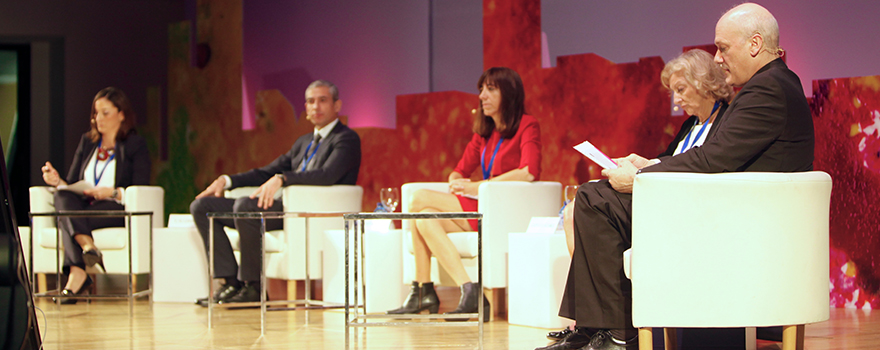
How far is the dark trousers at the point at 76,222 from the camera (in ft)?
14.7

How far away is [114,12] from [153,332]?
4528mm

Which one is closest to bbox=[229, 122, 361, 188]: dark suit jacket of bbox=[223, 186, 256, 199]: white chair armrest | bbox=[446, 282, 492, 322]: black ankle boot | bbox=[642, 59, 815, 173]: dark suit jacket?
bbox=[223, 186, 256, 199]: white chair armrest

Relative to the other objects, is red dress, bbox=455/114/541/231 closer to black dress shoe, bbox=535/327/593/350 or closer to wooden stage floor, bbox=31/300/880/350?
wooden stage floor, bbox=31/300/880/350

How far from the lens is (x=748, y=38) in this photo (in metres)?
2.32

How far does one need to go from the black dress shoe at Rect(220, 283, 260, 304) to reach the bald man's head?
108 inches

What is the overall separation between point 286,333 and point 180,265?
153 cm

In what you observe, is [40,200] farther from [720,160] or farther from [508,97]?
[720,160]

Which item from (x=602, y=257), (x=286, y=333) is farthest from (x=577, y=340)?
(x=286, y=333)

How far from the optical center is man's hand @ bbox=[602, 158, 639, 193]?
7.97ft

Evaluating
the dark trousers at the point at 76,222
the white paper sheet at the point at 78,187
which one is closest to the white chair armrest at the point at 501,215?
the dark trousers at the point at 76,222

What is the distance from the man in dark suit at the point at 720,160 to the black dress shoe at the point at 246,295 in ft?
6.81

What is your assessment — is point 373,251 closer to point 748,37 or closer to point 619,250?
point 619,250

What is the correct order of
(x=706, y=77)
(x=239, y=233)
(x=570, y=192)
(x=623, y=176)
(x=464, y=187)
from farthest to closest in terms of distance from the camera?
(x=239, y=233)
(x=464, y=187)
(x=570, y=192)
(x=706, y=77)
(x=623, y=176)

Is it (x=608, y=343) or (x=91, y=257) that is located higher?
(x=91, y=257)
